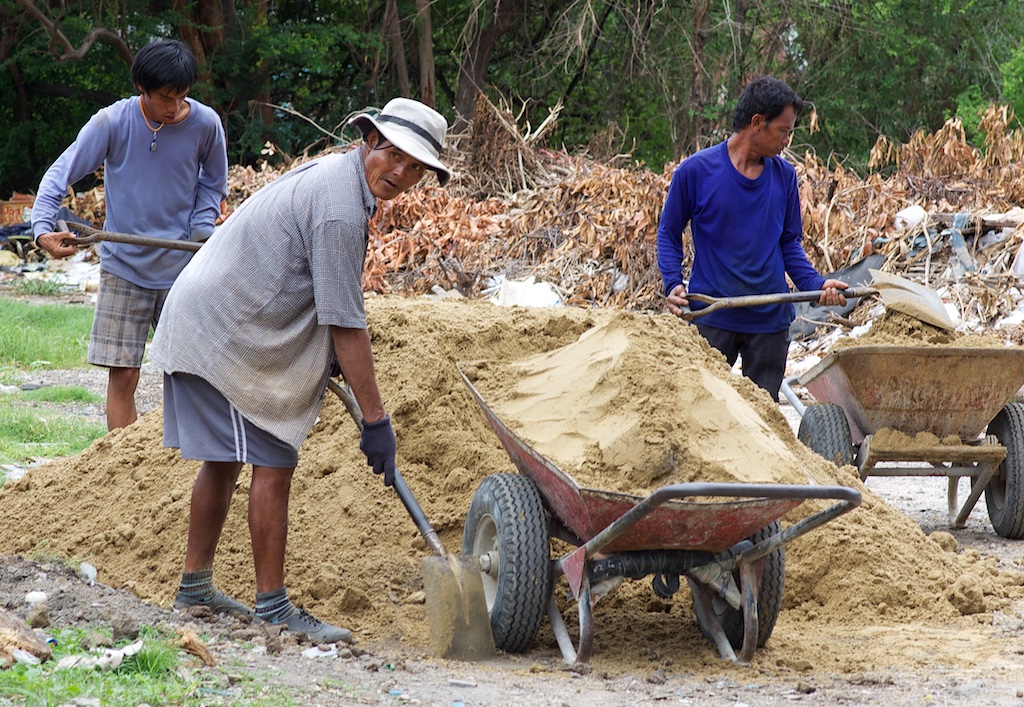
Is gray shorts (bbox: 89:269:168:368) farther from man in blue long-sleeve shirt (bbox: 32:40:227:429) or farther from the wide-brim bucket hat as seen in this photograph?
the wide-brim bucket hat

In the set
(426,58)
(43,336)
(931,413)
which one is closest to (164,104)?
(931,413)

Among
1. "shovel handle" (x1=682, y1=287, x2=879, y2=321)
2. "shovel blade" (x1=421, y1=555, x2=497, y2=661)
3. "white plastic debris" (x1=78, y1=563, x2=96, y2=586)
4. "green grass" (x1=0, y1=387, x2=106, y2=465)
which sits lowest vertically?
Result: "green grass" (x1=0, y1=387, x2=106, y2=465)

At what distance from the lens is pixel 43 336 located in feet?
32.3

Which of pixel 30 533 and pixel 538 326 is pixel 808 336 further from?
pixel 30 533

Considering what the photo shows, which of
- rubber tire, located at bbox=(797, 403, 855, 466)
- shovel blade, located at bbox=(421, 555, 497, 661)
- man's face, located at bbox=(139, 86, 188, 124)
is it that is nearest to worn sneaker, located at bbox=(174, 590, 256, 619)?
shovel blade, located at bbox=(421, 555, 497, 661)

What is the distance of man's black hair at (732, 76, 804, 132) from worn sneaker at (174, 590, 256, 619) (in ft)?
8.79

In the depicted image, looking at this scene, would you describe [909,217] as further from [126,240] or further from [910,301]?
[126,240]

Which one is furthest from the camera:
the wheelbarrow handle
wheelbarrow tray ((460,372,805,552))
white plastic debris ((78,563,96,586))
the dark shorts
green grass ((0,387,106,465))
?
green grass ((0,387,106,465))

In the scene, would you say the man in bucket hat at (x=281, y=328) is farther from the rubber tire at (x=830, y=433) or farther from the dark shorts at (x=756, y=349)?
the rubber tire at (x=830, y=433)

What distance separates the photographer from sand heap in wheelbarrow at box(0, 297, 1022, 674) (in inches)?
134

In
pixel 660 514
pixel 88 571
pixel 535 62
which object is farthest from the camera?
pixel 535 62

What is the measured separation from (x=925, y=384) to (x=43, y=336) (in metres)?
7.58

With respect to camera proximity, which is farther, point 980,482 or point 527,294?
point 527,294

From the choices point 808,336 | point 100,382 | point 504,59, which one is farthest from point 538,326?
point 504,59
